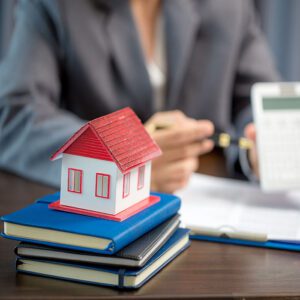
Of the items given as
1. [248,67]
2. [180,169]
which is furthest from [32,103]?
[248,67]

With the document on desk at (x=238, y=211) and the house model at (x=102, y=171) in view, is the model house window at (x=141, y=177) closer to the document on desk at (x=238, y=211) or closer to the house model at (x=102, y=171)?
the house model at (x=102, y=171)

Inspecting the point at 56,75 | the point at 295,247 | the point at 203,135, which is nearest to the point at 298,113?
the point at 203,135

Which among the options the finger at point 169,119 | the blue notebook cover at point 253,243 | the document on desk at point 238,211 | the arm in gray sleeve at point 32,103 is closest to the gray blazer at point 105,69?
the arm in gray sleeve at point 32,103

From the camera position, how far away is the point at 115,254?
623 mm

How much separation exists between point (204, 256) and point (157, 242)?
91 millimetres

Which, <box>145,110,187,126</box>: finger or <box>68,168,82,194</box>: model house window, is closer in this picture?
<box>68,168,82,194</box>: model house window

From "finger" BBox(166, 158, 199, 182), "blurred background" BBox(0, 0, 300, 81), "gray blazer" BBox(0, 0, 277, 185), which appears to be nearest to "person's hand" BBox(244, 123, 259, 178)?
"finger" BBox(166, 158, 199, 182)

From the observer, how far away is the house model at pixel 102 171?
2.13 ft

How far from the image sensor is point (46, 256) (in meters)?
0.64

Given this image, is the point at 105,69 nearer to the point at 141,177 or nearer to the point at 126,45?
the point at 126,45

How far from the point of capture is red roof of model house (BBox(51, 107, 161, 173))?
0.65 m

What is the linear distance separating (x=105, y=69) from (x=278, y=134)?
0.49m

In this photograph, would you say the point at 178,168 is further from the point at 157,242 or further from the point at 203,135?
the point at 157,242

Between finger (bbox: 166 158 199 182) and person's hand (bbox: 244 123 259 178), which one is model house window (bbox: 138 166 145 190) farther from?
person's hand (bbox: 244 123 259 178)
